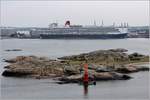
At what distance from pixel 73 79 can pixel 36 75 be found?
270 cm

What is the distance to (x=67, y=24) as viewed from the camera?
81.1m

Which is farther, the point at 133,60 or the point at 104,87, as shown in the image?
the point at 133,60

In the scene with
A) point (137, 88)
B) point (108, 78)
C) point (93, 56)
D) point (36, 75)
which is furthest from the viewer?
point (93, 56)

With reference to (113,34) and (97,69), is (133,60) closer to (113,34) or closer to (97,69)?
(97,69)

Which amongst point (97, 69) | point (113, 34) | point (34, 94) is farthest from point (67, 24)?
point (34, 94)

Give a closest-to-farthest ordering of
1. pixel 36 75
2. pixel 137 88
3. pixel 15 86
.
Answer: pixel 137 88 < pixel 15 86 < pixel 36 75

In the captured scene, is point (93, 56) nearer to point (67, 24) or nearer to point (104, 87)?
point (104, 87)

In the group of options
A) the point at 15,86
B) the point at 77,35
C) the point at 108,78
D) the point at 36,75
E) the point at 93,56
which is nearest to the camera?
the point at 15,86

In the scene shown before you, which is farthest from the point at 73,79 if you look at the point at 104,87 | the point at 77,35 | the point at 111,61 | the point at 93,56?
the point at 77,35

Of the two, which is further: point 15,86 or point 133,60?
point 133,60

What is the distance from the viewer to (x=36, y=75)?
2067 centimetres

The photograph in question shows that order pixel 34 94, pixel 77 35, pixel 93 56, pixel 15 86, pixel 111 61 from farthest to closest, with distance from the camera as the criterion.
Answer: pixel 77 35, pixel 93 56, pixel 111 61, pixel 15 86, pixel 34 94

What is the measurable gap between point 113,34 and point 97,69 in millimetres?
59585

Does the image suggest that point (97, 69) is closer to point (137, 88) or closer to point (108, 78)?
point (108, 78)
